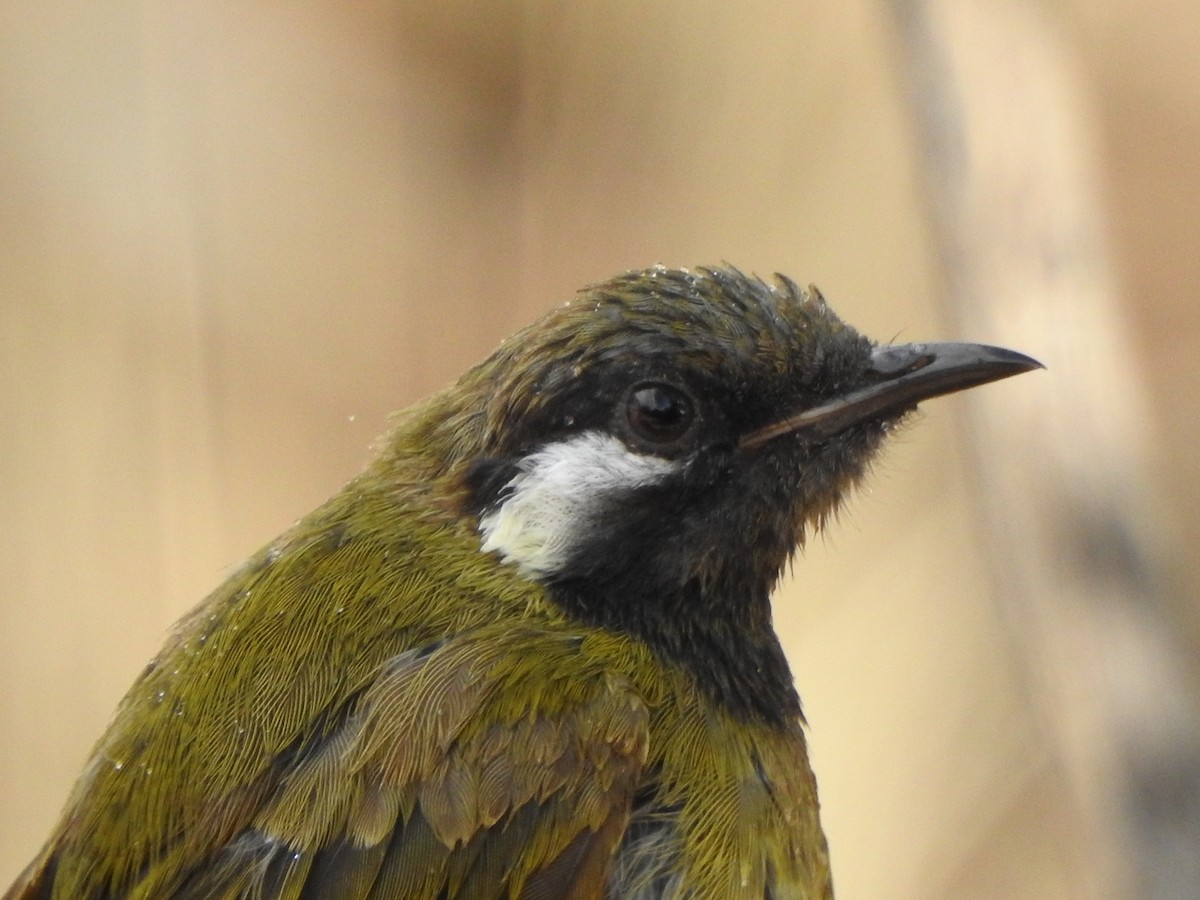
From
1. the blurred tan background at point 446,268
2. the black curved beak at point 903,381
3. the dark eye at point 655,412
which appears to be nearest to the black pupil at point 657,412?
the dark eye at point 655,412

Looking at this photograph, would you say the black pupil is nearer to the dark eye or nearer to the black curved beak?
the dark eye

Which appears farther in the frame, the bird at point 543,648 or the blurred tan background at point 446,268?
the blurred tan background at point 446,268

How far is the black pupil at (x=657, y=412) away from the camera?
2.75 m

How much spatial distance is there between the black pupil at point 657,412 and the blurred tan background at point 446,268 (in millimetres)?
2559

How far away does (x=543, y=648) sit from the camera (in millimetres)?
2576

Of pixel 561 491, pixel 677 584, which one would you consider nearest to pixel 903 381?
pixel 677 584

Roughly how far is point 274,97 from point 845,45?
2.45m

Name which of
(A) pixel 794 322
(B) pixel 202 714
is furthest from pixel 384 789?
(A) pixel 794 322

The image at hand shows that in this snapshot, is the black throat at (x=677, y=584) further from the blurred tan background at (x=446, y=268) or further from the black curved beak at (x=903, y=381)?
the blurred tan background at (x=446, y=268)

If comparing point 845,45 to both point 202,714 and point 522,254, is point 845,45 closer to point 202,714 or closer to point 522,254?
point 522,254

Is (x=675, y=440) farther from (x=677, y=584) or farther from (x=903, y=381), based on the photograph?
(x=903, y=381)

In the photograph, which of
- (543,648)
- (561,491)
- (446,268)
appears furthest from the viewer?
(446,268)

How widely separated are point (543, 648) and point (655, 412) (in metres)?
0.48

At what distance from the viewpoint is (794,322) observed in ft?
9.49
